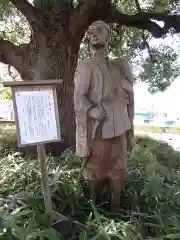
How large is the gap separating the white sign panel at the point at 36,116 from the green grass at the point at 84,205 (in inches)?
20.2

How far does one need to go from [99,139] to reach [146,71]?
3089mm

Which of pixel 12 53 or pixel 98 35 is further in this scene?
pixel 12 53

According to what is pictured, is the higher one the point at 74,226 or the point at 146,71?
the point at 146,71

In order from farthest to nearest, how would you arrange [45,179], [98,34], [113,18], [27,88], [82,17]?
[113,18] < [82,17] < [98,34] < [45,179] < [27,88]

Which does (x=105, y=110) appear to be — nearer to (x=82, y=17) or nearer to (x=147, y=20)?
(x=82, y=17)

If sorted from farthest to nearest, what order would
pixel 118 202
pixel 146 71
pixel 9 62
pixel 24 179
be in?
pixel 146 71
pixel 9 62
pixel 24 179
pixel 118 202

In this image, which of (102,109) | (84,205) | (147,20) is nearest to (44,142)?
(102,109)

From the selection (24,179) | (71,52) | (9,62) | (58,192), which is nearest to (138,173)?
(58,192)

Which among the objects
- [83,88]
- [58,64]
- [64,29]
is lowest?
[83,88]

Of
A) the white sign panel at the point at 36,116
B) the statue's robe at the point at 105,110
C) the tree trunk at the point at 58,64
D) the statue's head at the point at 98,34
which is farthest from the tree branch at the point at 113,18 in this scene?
the white sign panel at the point at 36,116

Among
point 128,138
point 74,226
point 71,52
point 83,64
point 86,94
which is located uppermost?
point 71,52

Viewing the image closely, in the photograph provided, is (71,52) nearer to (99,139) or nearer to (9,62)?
(9,62)

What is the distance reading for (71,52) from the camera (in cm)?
411

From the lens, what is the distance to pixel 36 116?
6.35ft
